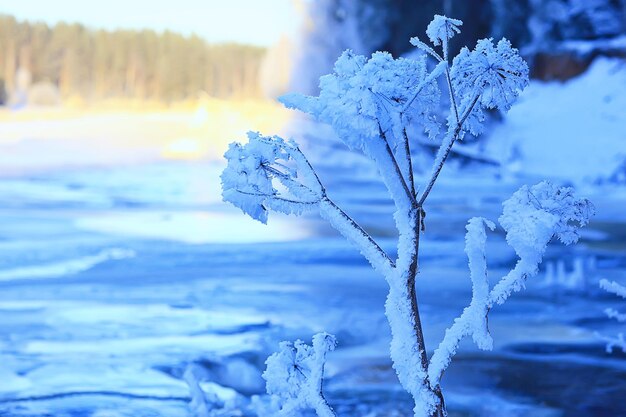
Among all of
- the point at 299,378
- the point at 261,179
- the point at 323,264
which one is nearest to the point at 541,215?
the point at 261,179

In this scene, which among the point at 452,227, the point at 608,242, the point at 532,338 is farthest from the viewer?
the point at 452,227

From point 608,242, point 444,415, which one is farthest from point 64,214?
point 444,415

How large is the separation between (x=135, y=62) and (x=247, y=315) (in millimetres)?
55034

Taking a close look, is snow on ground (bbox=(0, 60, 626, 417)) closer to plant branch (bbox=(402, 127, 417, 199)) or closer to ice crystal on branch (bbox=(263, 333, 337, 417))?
ice crystal on branch (bbox=(263, 333, 337, 417))

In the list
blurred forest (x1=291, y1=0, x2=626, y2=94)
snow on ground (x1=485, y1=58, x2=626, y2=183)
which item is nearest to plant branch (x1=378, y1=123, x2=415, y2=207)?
snow on ground (x1=485, y1=58, x2=626, y2=183)

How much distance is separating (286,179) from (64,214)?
36.5 ft

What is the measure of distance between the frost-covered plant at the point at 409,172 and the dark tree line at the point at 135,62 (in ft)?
179

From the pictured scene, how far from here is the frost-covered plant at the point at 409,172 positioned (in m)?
2.52

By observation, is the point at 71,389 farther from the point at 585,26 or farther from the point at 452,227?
the point at 585,26

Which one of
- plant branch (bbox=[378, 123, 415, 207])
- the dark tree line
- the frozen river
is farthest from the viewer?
the dark tree line

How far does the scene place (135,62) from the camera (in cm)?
6047

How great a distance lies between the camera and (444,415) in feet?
9.13

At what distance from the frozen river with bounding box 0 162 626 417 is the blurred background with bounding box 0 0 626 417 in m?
0.02

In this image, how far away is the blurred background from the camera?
5273mm
